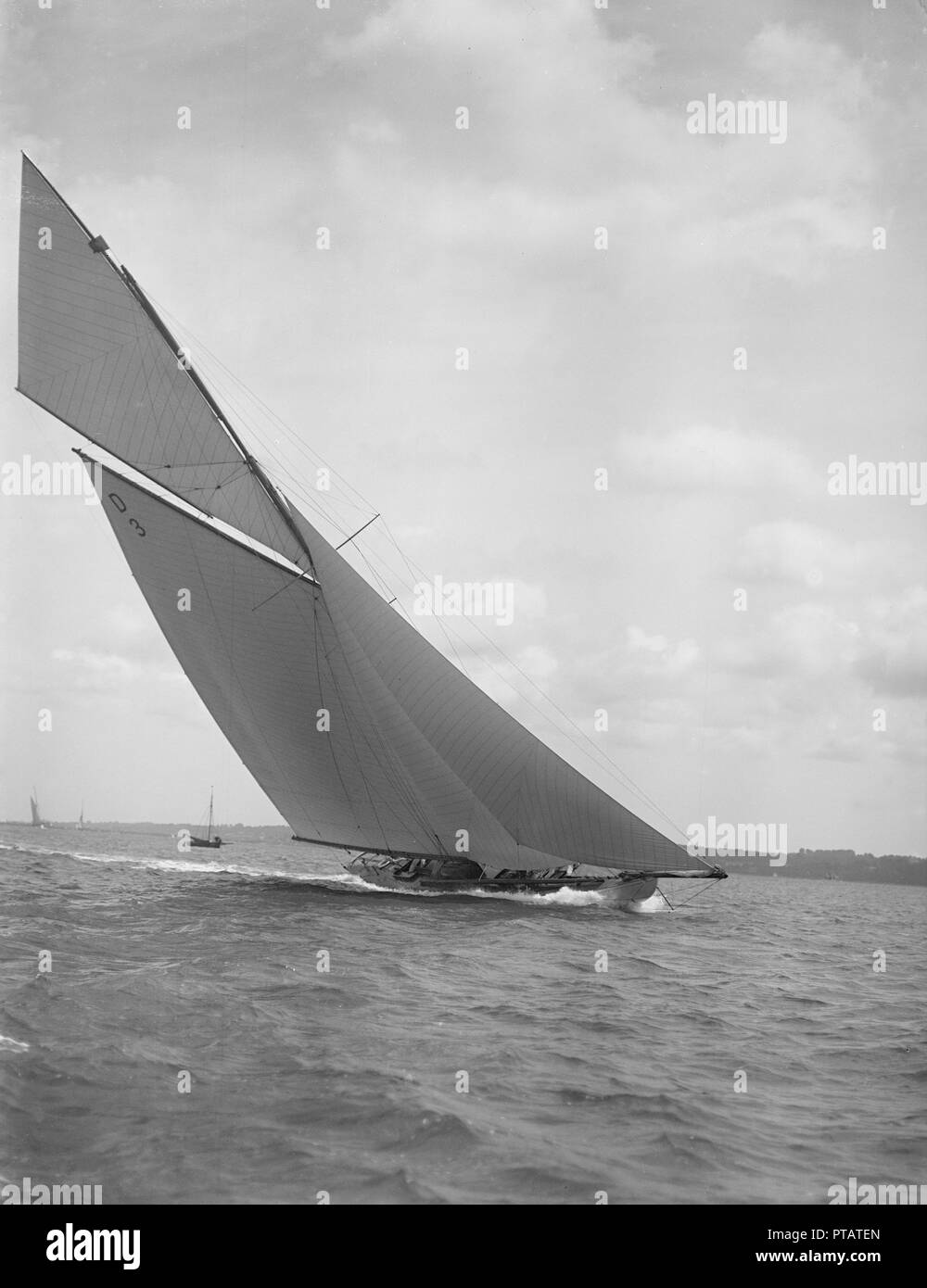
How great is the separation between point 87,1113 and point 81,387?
22.2 meters

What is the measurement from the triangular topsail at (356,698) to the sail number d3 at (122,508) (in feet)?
0.10

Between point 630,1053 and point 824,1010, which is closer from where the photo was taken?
point 630,1053

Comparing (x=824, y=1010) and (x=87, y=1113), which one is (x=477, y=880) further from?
(x=87, y=1113)

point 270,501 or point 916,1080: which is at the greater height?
point 270,501

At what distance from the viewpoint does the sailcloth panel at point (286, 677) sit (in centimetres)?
2917

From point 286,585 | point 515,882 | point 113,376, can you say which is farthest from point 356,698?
point 113,376

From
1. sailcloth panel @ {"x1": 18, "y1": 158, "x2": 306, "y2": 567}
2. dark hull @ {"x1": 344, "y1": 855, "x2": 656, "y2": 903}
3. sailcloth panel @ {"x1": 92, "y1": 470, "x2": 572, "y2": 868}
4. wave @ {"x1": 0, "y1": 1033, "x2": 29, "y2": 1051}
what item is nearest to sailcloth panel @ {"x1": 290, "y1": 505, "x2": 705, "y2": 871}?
sailcloth panel @ {"x1": 92, "y1": 470, "x2": 572, "y2": 868}

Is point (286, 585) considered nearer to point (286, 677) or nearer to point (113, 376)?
point (286, 677)

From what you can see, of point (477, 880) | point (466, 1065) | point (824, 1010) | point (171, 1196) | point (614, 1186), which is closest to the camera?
point (171, 1196)

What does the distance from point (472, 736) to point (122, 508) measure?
11758 millimetres

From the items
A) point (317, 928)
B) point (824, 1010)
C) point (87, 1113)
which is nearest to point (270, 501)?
point (317, 928)

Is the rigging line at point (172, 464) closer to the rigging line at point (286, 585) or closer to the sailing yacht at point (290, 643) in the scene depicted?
the sailing yacht at point (290, 643)

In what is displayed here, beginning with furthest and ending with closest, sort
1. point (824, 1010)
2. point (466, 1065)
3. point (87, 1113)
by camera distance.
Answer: point (824, 1010) < point (466, 1065) < point (87, 1113)

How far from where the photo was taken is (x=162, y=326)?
87.4 ft
